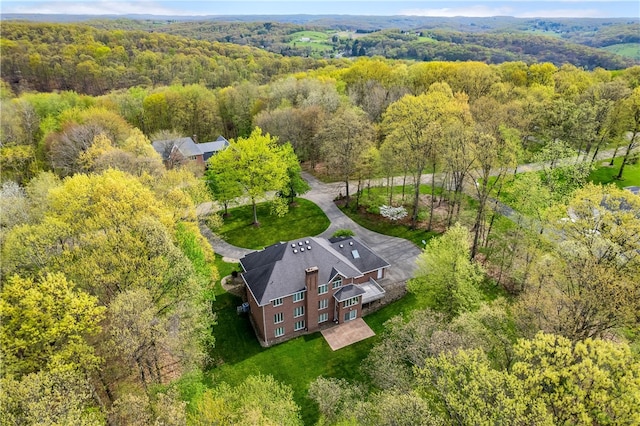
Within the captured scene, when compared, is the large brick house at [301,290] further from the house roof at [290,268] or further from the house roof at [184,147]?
the house roof at [184,147]

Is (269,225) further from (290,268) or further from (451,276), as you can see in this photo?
(451,276)

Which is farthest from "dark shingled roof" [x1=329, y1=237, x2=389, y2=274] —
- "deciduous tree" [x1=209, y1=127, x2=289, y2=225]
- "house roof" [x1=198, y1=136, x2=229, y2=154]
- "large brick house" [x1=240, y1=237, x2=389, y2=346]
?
"house roof" [x1=198, y1=136, x2=229, y2=154]

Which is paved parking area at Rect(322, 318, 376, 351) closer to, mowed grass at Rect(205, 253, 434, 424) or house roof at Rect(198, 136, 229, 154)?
mowed grass at Rect(205, 253, 434, 424)

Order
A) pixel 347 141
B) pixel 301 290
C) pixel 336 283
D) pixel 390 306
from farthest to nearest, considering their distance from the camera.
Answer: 1. pixel 347 141
2. pixel 390 306
3. pixel 336 283
4. pixel 301 290

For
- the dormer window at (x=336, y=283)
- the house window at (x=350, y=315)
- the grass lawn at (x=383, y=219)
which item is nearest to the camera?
the dormer window at (x=336, y=283)

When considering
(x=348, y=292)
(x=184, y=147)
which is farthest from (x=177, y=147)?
(x=348, y=292)

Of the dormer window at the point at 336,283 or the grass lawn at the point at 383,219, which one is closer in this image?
the dormer window at the point at 336,283

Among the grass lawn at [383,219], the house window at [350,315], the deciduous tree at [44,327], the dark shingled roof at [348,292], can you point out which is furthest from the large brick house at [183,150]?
the deciduous tree at [44,327]
